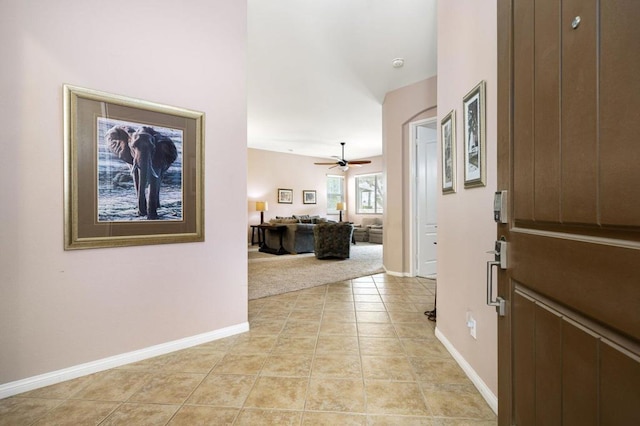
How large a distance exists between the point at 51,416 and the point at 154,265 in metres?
0.94

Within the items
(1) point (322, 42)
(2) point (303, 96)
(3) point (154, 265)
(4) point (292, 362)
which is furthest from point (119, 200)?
(2) point (303, 96)

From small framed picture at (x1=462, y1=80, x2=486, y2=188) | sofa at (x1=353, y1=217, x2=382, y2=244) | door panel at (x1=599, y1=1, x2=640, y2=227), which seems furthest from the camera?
sofa at (x1=353, y1=217, x2=382, y2=244)

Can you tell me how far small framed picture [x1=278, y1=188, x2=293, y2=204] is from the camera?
9172 mm

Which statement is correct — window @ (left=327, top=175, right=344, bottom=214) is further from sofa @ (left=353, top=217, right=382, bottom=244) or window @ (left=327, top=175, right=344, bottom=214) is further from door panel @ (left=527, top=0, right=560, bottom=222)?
door panel @ (left=527, top=0, right=560, bottom=222)

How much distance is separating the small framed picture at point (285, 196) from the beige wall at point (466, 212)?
7.19 metres

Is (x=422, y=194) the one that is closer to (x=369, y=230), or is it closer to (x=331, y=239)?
(x=331, y=239)

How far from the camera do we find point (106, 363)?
1884mm

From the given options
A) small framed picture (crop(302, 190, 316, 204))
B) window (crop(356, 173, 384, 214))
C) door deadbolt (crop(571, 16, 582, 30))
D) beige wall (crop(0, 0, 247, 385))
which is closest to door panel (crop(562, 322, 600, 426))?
door deadbolt (crop(571, 16, 582, 30))

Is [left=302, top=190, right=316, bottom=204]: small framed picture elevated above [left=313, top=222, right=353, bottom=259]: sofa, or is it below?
above

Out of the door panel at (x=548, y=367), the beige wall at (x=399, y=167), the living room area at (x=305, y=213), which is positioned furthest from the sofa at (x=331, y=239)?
the door panel at (x=548, y=367)

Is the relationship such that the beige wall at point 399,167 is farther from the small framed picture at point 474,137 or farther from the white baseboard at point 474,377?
the small framed picture at point 474,137

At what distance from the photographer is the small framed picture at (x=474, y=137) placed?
62.4 inches

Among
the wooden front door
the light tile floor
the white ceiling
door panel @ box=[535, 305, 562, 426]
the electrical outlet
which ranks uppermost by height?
the white ceiling

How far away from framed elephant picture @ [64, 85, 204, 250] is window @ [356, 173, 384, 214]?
28.2 feet
